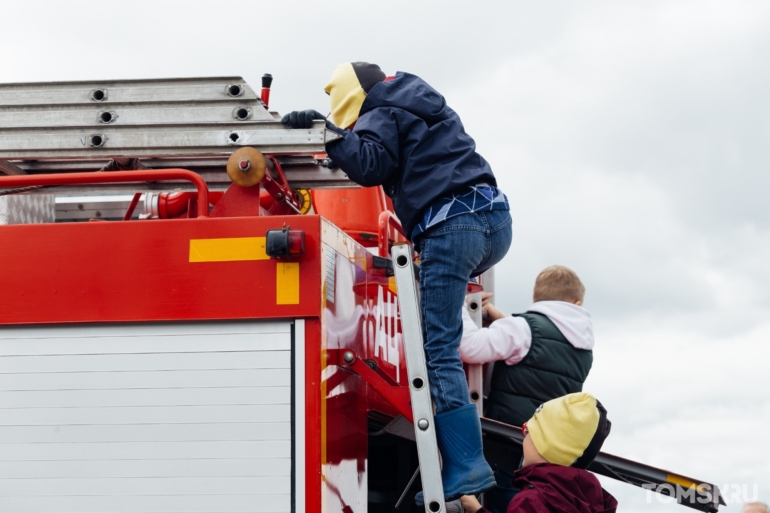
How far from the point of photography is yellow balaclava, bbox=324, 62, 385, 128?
336 centimetres

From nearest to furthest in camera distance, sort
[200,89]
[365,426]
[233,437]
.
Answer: [233,437]
[200,89]
[365,426]

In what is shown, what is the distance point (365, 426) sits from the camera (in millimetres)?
3477

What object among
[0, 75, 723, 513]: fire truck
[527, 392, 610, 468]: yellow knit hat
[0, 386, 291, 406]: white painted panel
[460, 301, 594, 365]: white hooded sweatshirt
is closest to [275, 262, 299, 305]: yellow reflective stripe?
[0, 75, 723, 513]: fire truck

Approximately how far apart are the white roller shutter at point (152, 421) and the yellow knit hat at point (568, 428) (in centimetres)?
91

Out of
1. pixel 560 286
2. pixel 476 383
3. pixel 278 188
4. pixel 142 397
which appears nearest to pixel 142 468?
pixel 142 397

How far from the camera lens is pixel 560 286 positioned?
448cm

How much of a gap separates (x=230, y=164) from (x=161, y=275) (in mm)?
451

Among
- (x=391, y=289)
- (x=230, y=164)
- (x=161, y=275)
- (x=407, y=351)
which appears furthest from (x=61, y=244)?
(x=391, y=289)

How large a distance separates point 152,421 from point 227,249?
22.0 inches

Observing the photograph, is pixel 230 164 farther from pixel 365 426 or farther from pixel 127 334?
pixel 365 426

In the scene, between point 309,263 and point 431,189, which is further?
point 431,189

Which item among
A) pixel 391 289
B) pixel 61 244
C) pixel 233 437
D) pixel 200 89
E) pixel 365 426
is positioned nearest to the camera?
pixel 233 437

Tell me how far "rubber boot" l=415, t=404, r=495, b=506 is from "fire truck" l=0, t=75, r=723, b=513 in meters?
0.08

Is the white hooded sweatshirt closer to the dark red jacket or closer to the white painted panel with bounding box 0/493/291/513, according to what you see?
the dark red jacket
